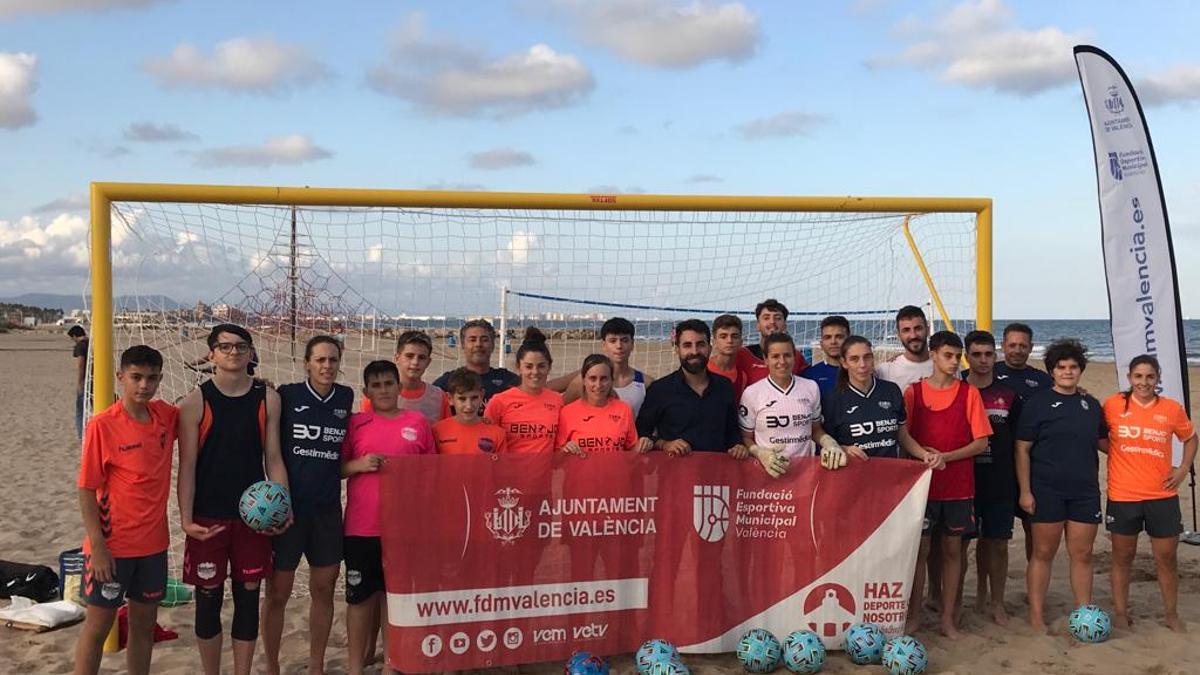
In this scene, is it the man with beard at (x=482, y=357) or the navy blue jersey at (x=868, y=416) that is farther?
the man with beard at (x=482, y=357)

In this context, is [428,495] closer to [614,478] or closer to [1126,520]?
[614,478]

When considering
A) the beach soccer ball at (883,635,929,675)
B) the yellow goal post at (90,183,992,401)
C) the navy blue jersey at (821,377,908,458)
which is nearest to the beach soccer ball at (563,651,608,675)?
the beach soccer ball at (883,635,929,675)

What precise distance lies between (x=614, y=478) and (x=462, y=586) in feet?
3.26

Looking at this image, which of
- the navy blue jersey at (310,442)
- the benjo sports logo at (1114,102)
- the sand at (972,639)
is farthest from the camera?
the benjo sports logo at (1114,102)

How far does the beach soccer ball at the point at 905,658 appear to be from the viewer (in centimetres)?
483

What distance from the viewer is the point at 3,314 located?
9188cm

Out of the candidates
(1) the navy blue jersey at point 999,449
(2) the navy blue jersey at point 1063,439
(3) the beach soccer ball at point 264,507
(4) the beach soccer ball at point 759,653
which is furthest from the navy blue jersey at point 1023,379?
(3) the beach soccer ball at point 264,507

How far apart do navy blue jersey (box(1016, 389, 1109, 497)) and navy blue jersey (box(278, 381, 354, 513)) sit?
13.0 ft

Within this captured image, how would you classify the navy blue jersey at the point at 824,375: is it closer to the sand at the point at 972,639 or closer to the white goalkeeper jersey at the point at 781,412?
the white goalkeeper jersey at the point at 781,412

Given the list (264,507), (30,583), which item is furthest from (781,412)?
(30,583)

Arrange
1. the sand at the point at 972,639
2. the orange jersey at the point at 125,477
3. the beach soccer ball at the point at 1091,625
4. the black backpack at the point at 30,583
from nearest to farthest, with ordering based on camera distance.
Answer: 1. the orange jersey at the point at 125,477
2. the sand at the point at 972,639
3. the beach soccer ball at the point at 1091,625
4. the black backpack at the point at 30,583

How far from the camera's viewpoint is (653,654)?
4.74 m

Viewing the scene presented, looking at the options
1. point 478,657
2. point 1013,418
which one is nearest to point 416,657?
point 478,657

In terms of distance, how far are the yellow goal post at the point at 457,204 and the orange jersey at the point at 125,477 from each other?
132 centimetres
